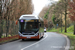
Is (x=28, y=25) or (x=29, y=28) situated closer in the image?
(x=29, y=28)

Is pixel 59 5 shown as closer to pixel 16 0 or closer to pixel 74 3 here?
pixel 16 0

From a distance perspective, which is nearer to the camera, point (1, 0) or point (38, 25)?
point (38, 25)

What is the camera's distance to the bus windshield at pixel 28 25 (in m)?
18.4

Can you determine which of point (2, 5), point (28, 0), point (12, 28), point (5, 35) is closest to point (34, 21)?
point (2, 5)

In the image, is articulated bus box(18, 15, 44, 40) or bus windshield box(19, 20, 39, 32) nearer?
articulated bus box(18, 15, 44, 40)

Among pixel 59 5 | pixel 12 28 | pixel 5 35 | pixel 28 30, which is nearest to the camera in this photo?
pixel 28 30

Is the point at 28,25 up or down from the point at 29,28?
up

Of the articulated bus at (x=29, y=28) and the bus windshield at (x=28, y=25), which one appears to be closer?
the articulated bus at (x=29, y=28)

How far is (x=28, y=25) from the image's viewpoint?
61.0 ft

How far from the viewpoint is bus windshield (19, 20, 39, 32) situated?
18409 millimetres

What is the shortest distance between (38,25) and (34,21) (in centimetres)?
68

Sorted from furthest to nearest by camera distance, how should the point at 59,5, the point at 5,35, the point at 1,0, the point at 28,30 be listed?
the point at 59,5 → the point at 5,35 → the point at 1,0 → the point at 28,30

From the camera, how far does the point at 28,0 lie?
33.3 metres

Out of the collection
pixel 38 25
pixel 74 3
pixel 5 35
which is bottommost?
pixel 5 35
